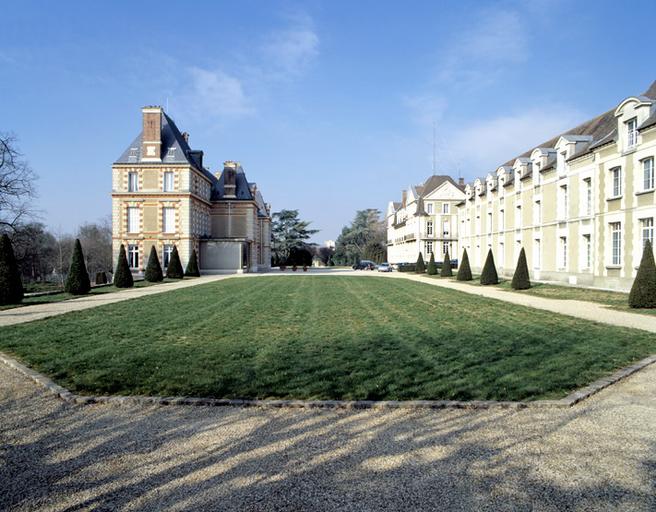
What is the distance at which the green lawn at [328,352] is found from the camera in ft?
17.4

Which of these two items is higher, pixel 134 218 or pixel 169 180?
pixel 169 180

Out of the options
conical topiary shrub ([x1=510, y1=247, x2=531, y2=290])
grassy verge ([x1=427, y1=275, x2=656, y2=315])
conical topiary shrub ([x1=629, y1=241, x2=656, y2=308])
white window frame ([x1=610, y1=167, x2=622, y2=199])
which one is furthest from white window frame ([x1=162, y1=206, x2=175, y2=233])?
conical topiary shrub ([x1=629, y1=241, x2=656, y2=308])

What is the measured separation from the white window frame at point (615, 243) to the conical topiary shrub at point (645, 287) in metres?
5.53

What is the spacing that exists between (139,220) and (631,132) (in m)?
34.4

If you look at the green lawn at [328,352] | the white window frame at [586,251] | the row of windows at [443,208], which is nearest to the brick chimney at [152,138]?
the green lawn at [328,352]

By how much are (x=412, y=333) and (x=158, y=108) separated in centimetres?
3556

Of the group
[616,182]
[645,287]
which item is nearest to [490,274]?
[616,182]

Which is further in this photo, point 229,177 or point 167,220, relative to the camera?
point 229,177

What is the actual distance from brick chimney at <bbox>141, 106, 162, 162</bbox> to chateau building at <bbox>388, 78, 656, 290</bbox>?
90.0 ft

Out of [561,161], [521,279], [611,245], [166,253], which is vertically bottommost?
[521,279]

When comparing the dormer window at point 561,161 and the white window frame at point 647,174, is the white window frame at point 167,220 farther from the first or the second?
the white window frame at point 647,174

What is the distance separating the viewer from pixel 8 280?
15773 mm

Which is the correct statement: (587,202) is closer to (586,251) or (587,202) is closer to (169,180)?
(586,251)

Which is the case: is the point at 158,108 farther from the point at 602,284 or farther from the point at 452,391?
the point at 452,391
